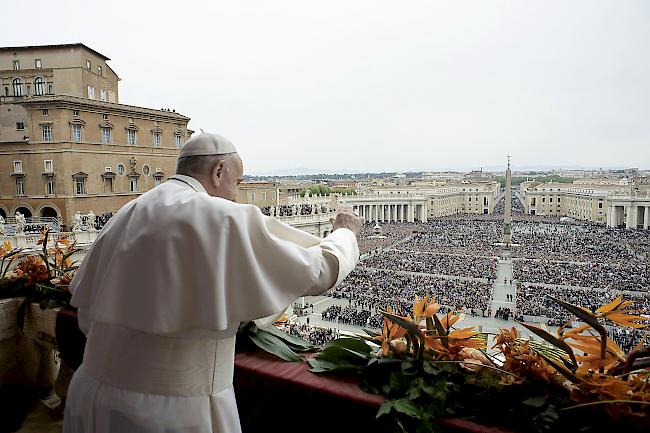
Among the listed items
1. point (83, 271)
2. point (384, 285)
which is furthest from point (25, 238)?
point (384, 285)

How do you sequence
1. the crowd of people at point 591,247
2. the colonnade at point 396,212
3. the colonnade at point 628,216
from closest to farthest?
the crowd of people at point 591,247, the colonnade at point 628,216, the colonnade at point 396,212

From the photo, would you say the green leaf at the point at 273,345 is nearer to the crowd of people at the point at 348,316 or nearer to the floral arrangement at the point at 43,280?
the floral arrangement at the point at 43,280

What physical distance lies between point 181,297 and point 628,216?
44.1 metres

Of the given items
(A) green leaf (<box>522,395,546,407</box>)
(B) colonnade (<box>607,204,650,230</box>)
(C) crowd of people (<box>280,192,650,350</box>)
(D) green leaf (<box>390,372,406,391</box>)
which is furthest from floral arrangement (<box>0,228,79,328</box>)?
(B) colonnade (<box>607,204,650,230</box>)

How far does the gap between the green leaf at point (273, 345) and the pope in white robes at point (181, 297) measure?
35 centimetres

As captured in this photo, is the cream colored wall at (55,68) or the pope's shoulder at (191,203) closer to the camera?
the pope's shoulder at (191,203)

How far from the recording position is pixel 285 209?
1409 centimetres

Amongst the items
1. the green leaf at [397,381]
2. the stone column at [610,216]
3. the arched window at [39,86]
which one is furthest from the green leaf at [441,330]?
the stone column at [610,216]

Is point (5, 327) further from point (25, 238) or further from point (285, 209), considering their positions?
point (285, 209)

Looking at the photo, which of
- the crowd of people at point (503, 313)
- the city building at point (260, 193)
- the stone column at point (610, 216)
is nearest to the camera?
the crowd of people at point (503, 313)

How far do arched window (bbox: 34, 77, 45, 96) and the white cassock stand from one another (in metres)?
12.2

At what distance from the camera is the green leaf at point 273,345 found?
1446 millimetres

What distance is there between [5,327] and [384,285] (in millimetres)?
13564

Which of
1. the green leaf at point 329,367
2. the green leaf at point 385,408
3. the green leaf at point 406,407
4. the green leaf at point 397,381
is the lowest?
the green leaf at point 329,367
